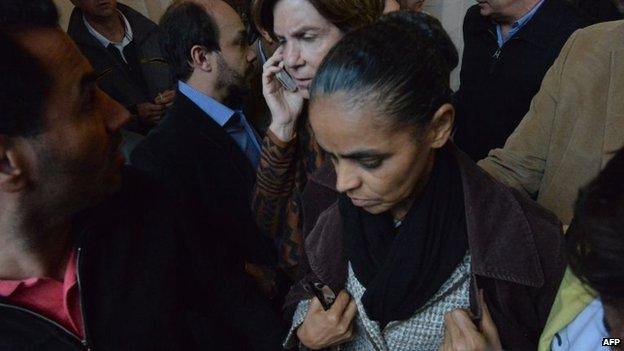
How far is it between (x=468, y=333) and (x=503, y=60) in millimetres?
1760

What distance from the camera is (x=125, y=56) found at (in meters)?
2.97

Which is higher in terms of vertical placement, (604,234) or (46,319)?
(604,234)

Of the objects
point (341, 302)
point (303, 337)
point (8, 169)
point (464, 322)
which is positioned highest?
point (8, 169)

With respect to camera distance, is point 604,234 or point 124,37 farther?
point 124,37

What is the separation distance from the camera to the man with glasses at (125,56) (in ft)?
9.30

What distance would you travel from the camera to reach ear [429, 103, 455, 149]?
101cm

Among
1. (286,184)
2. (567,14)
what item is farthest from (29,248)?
(567,14)

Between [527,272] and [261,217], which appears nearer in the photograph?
[527,272]

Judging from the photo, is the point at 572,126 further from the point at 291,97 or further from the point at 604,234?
the point at 291,97

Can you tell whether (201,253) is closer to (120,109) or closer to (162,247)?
(162,247)

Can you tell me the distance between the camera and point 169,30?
2121mm

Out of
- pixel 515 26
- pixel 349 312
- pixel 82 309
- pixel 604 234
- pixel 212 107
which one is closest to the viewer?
pixel 604 234

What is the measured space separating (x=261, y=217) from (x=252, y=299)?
33cm

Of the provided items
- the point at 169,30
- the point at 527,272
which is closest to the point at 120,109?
the point at 527,272
